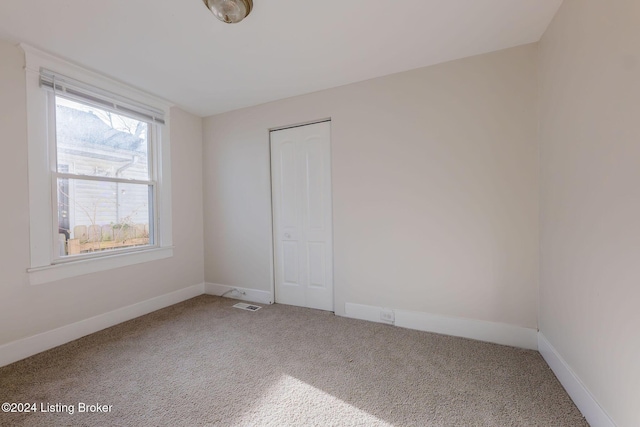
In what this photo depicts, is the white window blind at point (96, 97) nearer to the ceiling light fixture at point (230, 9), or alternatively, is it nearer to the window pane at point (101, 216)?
the window pane at point (101, 216)

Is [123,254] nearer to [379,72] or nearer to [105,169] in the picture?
[105,169]

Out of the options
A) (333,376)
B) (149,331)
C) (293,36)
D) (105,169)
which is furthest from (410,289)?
(105,169)

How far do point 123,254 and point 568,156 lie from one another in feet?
13.0

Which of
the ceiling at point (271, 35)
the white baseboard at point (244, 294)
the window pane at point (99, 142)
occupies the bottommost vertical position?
the white baseboard at point (244, 294)

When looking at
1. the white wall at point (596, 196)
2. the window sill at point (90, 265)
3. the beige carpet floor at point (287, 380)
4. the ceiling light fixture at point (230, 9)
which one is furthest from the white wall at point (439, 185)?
the window sill at point (90, 265)

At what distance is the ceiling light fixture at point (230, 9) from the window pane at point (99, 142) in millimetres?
1844

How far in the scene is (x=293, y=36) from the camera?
1.92m

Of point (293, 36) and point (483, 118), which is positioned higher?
point (293, 36)

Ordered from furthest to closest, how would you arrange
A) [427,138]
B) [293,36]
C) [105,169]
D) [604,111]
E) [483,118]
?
[105,169] < [427,138] < [483,118] < [293,36] < [604,111]

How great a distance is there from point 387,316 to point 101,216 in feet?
10.2

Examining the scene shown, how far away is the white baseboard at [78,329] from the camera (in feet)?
6.31

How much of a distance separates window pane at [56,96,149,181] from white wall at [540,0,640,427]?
12.8 feet

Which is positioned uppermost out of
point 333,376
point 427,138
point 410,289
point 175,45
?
point 175,45

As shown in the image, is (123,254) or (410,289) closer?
(410,289)
